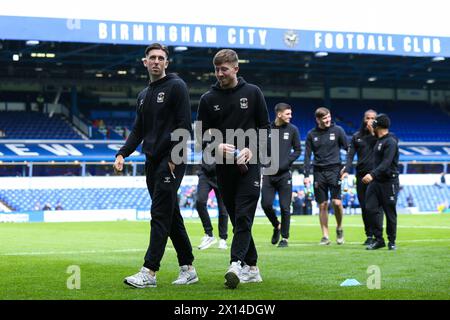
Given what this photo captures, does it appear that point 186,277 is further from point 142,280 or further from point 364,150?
point 364,150

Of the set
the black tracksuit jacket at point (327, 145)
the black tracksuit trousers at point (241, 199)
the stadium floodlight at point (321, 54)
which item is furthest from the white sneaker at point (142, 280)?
the stadium floodlight at point (321, 54)

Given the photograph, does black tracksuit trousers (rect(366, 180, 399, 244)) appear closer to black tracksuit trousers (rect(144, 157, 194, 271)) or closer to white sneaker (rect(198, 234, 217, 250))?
white sneaker (rect(198, 234, 217, 250))

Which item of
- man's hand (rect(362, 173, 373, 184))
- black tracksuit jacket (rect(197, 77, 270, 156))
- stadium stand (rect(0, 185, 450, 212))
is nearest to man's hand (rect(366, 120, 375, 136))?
man's hand (rect(362, 173, 373, 184))

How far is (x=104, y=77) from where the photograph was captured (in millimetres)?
52094

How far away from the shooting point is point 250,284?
332 inches

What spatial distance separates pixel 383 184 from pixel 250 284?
555cm

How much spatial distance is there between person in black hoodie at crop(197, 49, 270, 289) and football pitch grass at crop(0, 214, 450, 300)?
1.80ft

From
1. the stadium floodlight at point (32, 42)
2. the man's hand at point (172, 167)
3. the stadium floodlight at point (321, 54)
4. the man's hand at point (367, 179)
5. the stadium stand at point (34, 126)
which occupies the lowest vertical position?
the man's hand at point (367, 179)

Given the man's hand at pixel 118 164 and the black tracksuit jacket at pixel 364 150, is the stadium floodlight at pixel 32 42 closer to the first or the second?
the black tracksuit jacket at pixel 364 150

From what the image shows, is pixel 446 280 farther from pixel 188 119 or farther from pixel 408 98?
pixel 408 98

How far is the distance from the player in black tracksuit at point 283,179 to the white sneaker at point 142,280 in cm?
631

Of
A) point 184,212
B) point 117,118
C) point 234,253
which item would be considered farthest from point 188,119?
point 117,118

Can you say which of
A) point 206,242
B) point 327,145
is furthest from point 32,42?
point 206,242

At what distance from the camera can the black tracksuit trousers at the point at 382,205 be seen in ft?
44.1
